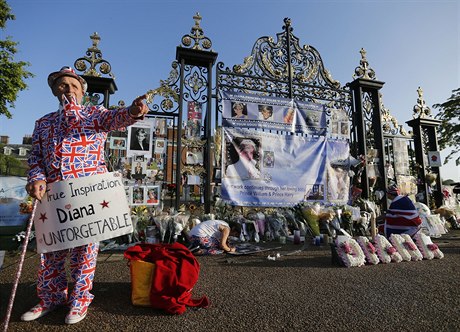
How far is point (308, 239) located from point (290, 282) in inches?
130

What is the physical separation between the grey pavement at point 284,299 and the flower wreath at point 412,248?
0.68 feet

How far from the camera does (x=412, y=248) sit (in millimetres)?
4230

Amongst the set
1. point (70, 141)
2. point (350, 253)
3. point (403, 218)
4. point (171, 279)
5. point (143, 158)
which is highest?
point (143, 158)

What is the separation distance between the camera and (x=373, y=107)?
26.3ft

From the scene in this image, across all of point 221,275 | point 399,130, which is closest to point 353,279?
point 221,275

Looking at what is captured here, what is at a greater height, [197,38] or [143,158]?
[197,38]

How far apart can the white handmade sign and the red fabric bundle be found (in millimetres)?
538

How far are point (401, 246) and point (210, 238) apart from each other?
10.7 feet

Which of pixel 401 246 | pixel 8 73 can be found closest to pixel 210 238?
pixel 401 246

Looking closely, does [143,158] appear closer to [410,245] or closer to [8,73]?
[410,245]

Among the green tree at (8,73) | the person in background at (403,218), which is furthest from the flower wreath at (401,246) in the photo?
the green tree at (8,73)

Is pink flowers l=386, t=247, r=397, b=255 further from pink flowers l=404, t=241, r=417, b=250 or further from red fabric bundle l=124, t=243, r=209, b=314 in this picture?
red fabric bundle l=124, t=243, r=209, b=314

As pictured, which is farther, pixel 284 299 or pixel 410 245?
pixel 410 245

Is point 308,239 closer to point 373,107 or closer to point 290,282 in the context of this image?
point 290,282
